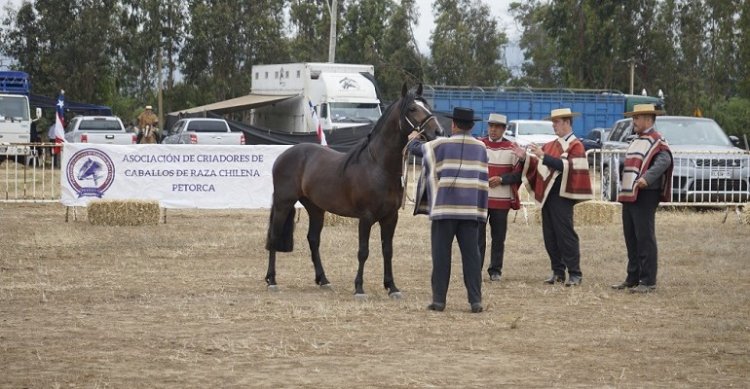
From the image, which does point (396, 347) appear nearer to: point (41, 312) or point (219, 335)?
point (219, 335)

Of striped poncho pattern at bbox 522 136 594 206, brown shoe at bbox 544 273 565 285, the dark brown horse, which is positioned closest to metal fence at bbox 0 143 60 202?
the dark brown horse

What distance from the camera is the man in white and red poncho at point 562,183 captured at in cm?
1283

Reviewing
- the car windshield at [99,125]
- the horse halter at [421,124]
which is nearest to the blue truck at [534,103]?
the car windshield at [99,125]

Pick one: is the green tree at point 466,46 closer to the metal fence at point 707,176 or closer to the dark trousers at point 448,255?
the metal fence at point 707,176

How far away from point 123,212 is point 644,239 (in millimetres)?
9814

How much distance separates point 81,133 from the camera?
1607 inches

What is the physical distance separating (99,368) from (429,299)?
14.3ft

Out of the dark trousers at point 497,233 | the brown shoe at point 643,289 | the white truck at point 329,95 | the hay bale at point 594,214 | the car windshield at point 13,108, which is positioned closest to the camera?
the brown shoe at point 643,289

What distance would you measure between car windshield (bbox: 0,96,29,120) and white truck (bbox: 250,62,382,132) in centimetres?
965

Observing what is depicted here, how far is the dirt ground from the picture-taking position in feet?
25.3

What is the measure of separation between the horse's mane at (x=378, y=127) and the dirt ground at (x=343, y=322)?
4.35ft

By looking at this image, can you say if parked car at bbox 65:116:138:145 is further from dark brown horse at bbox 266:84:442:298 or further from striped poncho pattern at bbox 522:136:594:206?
striped poncho pattern at bbox 522:136:594:206

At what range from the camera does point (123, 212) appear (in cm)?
1950

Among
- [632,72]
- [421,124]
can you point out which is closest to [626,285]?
[421,124]
